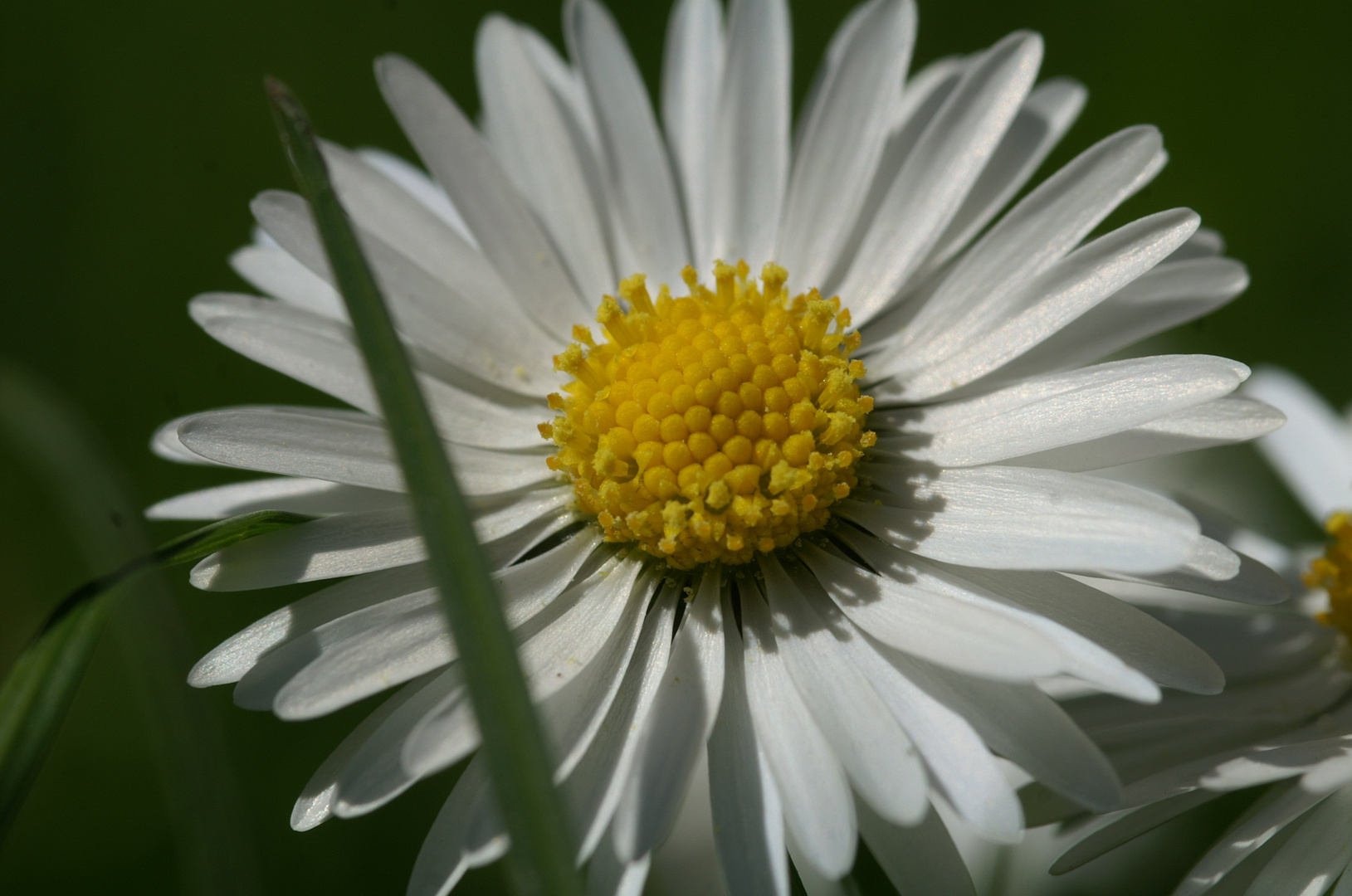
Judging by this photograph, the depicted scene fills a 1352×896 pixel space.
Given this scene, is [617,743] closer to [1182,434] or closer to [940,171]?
[1182,434]

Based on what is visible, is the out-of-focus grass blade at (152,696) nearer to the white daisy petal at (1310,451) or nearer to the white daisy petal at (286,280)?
the white daisy petal at (286,280)

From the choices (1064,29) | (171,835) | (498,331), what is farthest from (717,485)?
(1064,29)

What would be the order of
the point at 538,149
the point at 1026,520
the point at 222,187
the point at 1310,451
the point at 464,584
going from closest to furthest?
the point at 464,584
the point at 1026,520
the point at 538,149
the point at 1310,451
the point at 222,187

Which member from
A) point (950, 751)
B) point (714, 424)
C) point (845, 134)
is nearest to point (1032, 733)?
point (950, 751)

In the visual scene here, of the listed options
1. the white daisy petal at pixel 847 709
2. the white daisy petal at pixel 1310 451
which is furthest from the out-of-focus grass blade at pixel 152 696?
the white daisy petal at pixel 1310 451

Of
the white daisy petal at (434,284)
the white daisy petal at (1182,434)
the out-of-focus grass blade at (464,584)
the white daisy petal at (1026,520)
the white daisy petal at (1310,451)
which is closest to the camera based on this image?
the out-of-focus grass blade at (464,584)

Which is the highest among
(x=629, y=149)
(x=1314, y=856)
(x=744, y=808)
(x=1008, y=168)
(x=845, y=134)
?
(x=629, y=149)

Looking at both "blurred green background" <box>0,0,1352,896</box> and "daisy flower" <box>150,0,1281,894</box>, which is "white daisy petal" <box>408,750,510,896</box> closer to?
"daisy flower" <box>150,0,1281,894</box>
